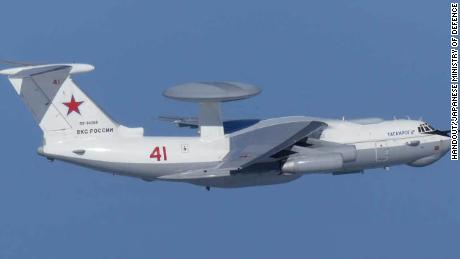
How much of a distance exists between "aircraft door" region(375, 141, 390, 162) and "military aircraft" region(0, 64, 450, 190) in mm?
33

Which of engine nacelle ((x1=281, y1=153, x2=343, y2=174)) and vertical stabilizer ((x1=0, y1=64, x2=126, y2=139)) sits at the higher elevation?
vertical stabilizer ((x1=0, y1=64, x2=126, y2=139))

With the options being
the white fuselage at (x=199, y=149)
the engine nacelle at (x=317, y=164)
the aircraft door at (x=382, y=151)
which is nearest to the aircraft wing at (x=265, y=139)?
the white fuselage at (x=199, y=149)

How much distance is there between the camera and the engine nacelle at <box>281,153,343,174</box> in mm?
37844

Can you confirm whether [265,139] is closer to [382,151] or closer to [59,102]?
[382,151]

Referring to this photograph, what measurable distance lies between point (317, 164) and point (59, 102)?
27.2ft

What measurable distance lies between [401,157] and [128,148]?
9.21 m

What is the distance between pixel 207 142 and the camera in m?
39.1

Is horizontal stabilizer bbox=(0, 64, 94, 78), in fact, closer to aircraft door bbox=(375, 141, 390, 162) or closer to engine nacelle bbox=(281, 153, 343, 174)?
engine nacelle bbox=(281, 153, 343, 174)

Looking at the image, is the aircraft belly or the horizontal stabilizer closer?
the horizontal stabilizer

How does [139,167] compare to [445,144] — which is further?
[445,144]

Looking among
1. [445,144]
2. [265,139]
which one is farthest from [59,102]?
[445,144]

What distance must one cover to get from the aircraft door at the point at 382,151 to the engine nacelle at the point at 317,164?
7.71 feet

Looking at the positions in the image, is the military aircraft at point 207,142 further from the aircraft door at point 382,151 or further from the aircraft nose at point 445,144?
the aircraft nose at point 445,144

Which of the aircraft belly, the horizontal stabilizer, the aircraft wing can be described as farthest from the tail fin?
the aircraft wing
